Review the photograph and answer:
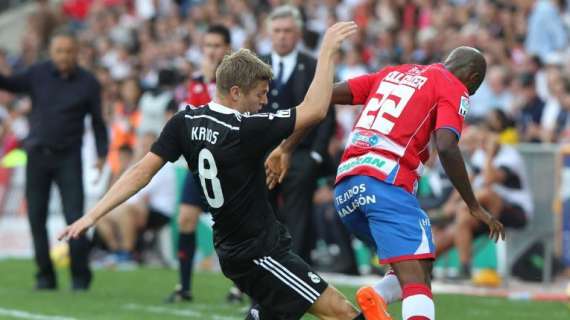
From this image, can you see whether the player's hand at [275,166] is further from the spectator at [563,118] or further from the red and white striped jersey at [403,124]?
the spectator at [563,118]

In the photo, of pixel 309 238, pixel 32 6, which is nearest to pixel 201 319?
pixel 309 238

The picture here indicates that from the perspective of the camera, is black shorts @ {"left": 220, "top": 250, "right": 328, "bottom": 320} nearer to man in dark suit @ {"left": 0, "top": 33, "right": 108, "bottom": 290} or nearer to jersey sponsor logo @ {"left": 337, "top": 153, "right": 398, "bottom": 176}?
jersey sponsor logo @ {"left": 337, "top": 153, "right": 398, "bottom": 176}

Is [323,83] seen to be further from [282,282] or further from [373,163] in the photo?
[282,282]

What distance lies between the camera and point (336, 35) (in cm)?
654

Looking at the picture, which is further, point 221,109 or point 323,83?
point 221,109

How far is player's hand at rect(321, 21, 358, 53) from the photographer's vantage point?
6527 millimetres

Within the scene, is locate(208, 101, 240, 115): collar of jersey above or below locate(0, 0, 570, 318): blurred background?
above

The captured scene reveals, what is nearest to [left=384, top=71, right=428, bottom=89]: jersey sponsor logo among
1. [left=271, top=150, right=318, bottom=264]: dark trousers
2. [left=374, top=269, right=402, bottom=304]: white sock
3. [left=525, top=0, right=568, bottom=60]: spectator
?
[left=374, top=269, right=402, bottom=304]: white sock

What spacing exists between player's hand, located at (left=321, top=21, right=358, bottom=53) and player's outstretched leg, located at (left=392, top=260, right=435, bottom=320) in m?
1.33

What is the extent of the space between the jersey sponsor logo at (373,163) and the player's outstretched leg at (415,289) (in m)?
0.55

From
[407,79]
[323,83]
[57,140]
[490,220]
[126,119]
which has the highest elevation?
[323,83]

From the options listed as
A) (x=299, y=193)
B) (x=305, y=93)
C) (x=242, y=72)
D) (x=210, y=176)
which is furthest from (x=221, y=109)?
(x=299, y=193)

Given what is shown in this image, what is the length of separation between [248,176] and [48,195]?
5920mm

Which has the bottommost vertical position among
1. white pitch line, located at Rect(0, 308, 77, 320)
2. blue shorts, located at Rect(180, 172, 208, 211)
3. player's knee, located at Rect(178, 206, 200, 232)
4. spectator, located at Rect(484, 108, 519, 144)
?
white pitch line, located at Rect(0, 308, 77, 320)
